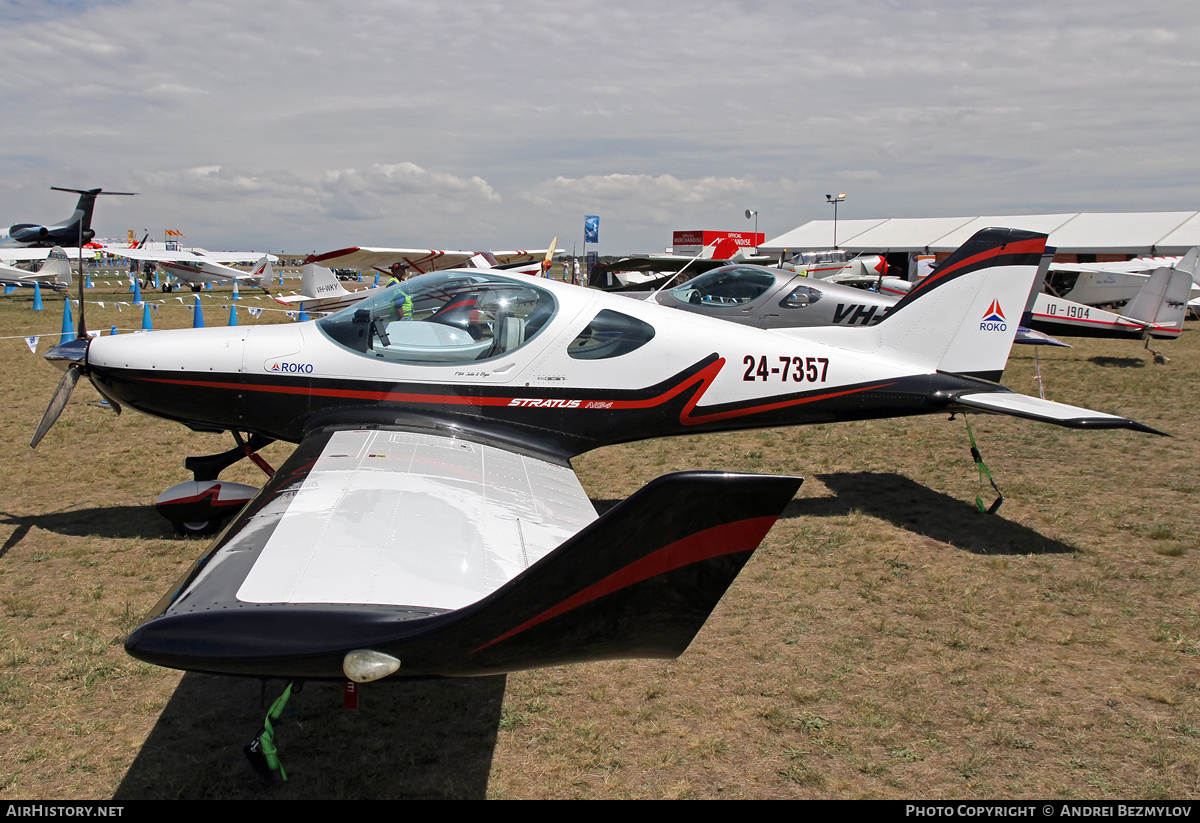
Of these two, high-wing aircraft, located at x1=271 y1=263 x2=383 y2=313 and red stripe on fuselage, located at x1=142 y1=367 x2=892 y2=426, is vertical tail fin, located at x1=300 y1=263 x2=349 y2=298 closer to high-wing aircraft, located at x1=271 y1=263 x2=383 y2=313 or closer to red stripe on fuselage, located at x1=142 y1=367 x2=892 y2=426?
high-wing aircraft, located at x1=271 y1=263 x2=383 y2=313

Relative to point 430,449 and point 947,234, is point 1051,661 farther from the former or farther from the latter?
point 947,234

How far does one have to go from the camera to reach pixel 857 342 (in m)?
6.19

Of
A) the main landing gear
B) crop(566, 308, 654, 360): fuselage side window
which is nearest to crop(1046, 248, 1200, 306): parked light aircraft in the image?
crop(566, 308, 654, 360): fuselage side window

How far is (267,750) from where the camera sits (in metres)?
2.94

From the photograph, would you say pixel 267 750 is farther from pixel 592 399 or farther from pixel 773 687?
pixel 592 399

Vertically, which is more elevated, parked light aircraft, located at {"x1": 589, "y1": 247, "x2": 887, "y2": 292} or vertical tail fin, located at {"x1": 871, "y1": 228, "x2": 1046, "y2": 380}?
parked light aircraft, located at {"x1": 589, "y1": 247, "x2": 887, "y2": 292}

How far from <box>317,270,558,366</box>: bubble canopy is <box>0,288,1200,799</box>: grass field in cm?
198

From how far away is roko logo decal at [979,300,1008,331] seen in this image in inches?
248

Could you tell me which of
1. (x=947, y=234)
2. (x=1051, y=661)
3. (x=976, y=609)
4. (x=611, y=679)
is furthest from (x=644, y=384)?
(x=947, y=234)

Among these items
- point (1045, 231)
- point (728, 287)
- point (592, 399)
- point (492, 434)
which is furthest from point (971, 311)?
point (1045, 231)

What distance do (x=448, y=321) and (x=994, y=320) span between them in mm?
4573

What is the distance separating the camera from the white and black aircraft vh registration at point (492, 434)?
2203 mm

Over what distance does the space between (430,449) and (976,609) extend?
3531mm

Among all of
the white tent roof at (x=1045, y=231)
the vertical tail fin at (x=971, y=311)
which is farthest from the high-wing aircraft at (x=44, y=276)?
the white tent roof at (x=1045, y=231)
